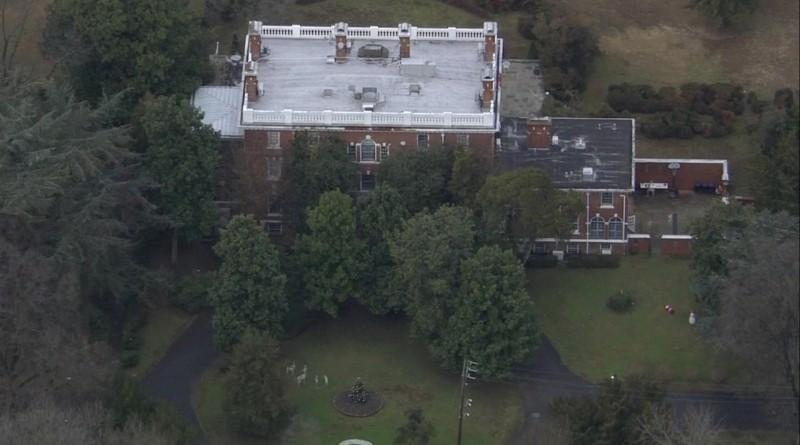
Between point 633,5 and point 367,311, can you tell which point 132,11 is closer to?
point 367,311

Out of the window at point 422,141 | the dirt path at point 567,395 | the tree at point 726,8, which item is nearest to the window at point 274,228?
the window at point 422,141

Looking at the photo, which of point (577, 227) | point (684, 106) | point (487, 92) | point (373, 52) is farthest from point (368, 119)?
point (684, 106)

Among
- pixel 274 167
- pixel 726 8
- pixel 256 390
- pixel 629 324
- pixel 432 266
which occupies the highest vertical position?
pixel 726 8

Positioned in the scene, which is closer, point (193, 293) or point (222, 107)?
point (193, 293)

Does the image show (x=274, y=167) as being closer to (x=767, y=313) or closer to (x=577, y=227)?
(x=577, y=227)

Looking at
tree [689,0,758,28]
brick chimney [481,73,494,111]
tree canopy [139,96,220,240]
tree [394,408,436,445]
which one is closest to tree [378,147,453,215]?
brick chimney [481,73,494,111]

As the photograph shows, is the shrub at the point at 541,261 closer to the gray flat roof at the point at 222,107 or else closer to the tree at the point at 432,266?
the tree at the point at 432,266
